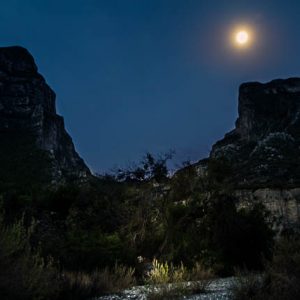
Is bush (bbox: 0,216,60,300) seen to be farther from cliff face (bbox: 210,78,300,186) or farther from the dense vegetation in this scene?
cliff face (bbox: 210,78,300,186)

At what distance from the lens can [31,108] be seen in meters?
73.5

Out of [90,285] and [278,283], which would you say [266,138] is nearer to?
[90,285]

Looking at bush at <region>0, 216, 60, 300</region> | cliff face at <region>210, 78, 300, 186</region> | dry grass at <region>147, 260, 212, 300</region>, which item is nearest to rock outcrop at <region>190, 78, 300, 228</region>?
cliff face at <region>210, 78, 300, 186</region>

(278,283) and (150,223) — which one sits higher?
(150,223)

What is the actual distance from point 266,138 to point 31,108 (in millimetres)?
40138

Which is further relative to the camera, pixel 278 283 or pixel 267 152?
pixel 267 152

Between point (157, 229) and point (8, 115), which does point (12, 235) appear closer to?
point (157, 229)

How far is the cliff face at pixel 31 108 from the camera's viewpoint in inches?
2709

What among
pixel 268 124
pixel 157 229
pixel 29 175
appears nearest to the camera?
pixel 157 229

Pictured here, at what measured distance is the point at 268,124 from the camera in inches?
2434

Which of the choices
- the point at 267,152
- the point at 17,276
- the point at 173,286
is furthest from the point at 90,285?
the point at 267,152

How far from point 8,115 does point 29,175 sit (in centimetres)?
2284

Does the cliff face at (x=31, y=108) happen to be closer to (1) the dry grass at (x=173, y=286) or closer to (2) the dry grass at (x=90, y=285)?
(1) the dry grass at (x=173, y=286)

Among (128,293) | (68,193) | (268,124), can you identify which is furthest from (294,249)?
(268,124)
